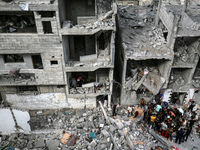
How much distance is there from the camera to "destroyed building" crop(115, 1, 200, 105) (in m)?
21.5

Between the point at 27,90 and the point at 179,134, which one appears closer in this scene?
the point at 179,134

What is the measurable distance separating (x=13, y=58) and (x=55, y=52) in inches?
199

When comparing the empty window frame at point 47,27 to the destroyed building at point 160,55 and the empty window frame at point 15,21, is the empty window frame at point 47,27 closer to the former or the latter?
the empty window frame at point 15,21

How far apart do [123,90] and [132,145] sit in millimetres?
6344

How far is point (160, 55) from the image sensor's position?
21359 mm

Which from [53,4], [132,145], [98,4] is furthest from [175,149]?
[53,4]

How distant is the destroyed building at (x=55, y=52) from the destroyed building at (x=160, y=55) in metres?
2.58

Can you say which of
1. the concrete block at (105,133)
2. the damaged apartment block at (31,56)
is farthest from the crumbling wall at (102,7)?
the concrete block at (105,133)

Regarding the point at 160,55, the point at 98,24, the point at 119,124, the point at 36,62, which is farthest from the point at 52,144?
the point at 160,55

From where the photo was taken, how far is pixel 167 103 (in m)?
24.6

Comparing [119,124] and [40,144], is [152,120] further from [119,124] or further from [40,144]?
[40,144]

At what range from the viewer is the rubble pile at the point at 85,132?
2070cm

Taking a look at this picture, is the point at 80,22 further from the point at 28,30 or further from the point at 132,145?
the point at 132,145

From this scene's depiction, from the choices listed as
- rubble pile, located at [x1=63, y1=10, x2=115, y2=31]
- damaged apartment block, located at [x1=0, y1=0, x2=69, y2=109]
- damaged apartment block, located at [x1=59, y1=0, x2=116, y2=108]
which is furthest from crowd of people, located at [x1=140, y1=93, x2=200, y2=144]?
rubble pile, located at [x1=63, y1=10, x2=115, y2=31]
